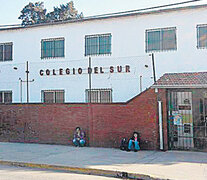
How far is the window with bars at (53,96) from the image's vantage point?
655 inches

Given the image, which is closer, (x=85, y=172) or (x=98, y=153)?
(x=85, y=172)

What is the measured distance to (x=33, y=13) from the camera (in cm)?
4041

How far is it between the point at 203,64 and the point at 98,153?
20.9ft

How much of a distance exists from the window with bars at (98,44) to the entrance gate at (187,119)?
5239 millimetres

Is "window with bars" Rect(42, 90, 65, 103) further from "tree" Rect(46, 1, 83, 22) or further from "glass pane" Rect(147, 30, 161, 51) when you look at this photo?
"tree" Rect(46, 1, 83, 22)

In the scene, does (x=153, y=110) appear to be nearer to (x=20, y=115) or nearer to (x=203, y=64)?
(x=203, y=64)

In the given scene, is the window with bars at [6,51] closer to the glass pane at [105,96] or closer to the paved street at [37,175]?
the glass pane at [105,96]

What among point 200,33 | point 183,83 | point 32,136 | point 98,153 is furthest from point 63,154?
point 200,33

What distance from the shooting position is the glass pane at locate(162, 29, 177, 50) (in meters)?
14.7

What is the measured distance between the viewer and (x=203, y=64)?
1402 cm

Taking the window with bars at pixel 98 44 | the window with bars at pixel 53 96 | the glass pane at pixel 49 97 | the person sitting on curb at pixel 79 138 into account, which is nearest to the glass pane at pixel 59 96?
the window with bars at pixel 53 96

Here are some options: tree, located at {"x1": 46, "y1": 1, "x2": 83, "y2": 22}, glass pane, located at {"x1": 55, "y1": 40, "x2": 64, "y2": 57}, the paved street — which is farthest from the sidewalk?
tree, located at {"x1": 46, "y1": 1, "x2": 83, "y2": 22}

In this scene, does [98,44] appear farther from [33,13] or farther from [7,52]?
[33,13]

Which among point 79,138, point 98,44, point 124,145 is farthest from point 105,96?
point 124,145
